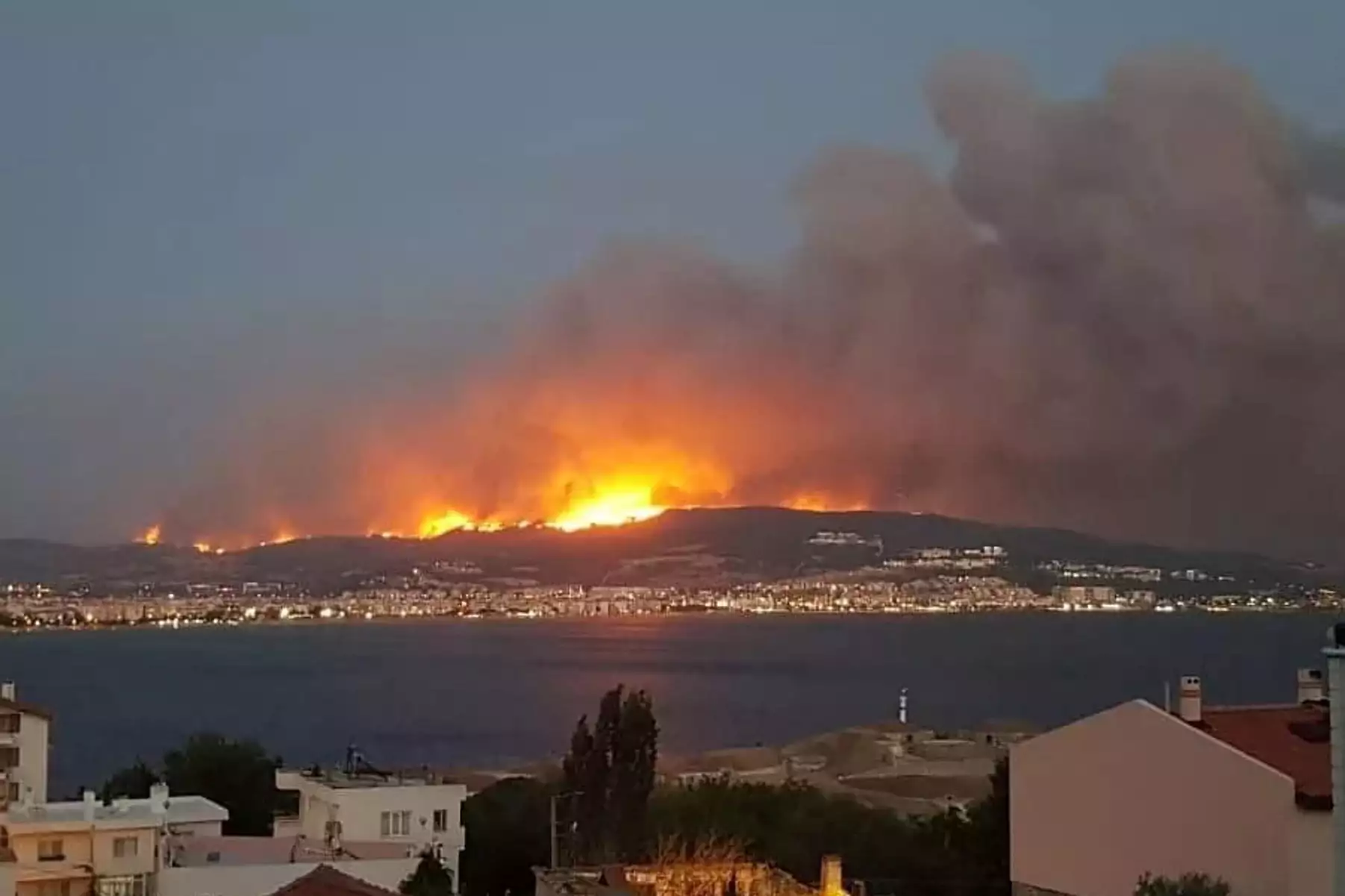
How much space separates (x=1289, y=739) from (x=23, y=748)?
75.5ft

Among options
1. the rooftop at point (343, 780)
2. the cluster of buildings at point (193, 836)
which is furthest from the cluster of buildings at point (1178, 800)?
the rooftop at point (343, 780)

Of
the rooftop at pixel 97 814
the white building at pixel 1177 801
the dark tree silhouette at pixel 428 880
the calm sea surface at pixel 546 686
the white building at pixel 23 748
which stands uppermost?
the white building at pixel 1177 801

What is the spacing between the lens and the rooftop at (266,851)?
2488 cm

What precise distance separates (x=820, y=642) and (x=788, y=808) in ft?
537

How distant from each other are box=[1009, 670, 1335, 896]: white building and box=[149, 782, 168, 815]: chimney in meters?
14.8

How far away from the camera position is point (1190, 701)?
15344 millimetres

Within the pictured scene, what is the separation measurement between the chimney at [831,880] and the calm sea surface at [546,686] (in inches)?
1486

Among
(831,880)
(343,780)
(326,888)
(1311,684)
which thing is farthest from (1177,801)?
(343,780)

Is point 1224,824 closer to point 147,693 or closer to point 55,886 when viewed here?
point 55,886

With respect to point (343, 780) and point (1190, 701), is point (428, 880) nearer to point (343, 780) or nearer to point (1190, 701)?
point (343, 780)

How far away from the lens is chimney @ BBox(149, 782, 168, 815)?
83.5ft

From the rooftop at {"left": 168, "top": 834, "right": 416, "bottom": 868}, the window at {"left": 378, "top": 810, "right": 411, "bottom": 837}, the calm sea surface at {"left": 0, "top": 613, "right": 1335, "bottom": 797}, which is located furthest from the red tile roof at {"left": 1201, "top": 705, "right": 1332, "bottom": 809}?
the calm sea surface at {"left": 0, "top": 613, "right": 1335, "bottom": 797}

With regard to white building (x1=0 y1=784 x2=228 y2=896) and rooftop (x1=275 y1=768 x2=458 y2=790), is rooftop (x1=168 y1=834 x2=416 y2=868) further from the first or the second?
rooftop (x1=275 y1=768 x2=458 y2=790)

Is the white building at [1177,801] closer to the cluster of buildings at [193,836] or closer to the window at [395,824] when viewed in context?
the cluster of buildings at [193,836]
